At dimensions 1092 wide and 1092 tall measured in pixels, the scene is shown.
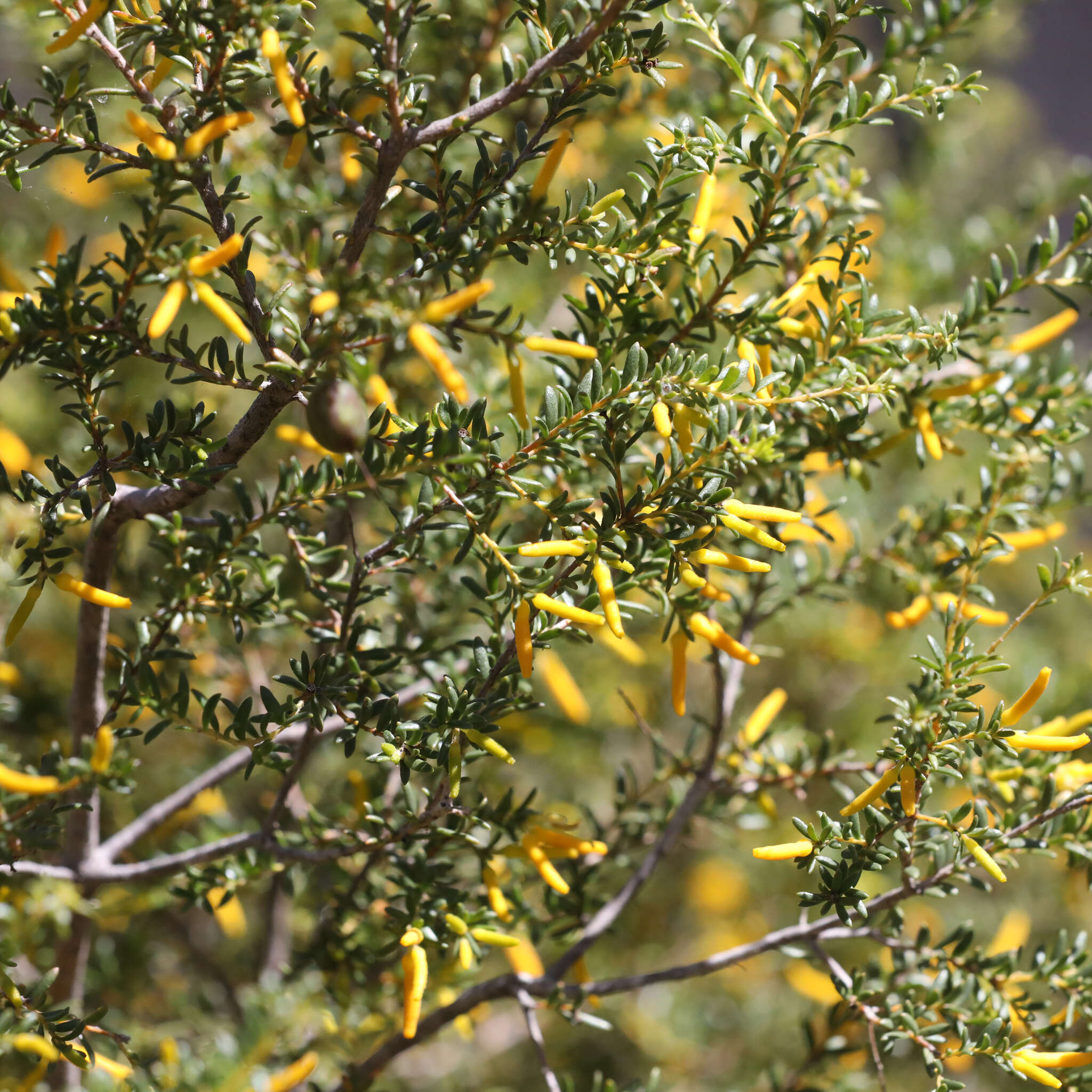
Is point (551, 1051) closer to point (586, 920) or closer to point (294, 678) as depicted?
point (586, 920)

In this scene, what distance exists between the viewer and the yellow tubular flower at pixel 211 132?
54 cm

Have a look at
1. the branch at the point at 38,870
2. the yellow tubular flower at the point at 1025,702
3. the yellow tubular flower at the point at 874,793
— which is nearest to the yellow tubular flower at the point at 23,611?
the branch at the point at 38,870

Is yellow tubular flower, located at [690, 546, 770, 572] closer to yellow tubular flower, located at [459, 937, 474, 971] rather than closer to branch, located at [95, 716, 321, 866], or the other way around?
yellow tubular flower, located at [459, 937, 474, 971]

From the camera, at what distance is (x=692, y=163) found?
2.35ft

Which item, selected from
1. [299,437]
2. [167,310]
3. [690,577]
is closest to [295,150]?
[167,310]

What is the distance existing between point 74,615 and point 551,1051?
3.79 feet

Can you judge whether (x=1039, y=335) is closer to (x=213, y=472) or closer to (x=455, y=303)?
(x=455, y=303)

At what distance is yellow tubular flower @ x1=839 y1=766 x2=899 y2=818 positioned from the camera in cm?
65

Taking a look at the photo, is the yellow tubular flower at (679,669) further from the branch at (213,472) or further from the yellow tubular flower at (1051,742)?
the branch at (213,472)

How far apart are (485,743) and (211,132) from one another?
1.42 feet

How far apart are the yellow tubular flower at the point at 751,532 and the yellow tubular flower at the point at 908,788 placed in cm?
20

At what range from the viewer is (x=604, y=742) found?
1842 millimetres

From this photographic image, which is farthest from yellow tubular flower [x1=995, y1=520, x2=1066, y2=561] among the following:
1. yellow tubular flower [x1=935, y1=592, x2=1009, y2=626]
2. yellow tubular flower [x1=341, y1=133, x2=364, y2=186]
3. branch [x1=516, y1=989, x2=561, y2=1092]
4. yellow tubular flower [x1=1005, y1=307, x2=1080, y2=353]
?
yellow tubular flower [x1=341, y1=133, x2=364, y2=186]

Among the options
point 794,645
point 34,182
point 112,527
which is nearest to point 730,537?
point 112,527
